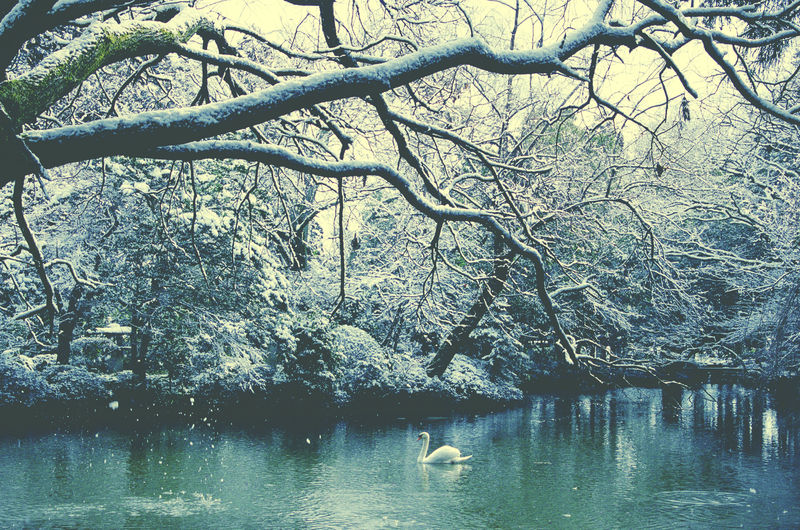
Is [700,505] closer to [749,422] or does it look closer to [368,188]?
[368,188]

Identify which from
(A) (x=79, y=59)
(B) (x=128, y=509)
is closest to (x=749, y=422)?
(B) (x=128, y=509)

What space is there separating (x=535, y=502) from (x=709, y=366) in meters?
22.7

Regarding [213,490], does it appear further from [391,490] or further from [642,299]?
[642,299]

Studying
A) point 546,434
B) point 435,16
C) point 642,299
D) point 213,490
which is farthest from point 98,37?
point 642,299

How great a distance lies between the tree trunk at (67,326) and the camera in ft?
50.2

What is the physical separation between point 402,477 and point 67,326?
351 inches

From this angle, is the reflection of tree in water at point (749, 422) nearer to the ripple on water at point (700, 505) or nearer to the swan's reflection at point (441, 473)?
the ripple on water at point (700, 505)

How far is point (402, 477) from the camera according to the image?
36.7 ft

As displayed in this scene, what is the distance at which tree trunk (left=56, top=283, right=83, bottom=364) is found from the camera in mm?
15305

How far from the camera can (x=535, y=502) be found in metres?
9.71

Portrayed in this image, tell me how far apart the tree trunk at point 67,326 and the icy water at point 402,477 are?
2.29 meters

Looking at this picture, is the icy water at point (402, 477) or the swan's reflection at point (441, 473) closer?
the icy water at point (402, 477)

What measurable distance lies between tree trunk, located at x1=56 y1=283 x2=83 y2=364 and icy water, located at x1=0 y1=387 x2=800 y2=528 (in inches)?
90.1

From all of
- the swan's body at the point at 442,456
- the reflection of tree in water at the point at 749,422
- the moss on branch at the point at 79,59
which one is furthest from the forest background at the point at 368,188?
the swan's body at the point at 442,456
